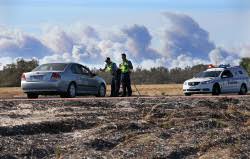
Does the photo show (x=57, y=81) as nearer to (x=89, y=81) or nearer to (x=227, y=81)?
(x=89, y=81)

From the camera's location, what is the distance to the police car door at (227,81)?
107 ft

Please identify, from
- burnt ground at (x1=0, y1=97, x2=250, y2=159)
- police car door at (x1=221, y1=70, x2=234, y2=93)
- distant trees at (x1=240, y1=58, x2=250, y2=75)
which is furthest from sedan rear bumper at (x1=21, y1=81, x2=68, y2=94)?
distant trees at (x1=240, y1=58, x2=250, y2=75)

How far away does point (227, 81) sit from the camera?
32.8 m

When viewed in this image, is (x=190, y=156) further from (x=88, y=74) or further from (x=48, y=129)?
(x=88, y=74)

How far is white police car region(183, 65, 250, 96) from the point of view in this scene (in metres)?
32.2

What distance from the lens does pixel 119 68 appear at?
2884 centimetres

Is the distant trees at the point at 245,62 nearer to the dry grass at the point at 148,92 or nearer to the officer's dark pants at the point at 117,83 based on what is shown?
the dry grass at the point at 148,92

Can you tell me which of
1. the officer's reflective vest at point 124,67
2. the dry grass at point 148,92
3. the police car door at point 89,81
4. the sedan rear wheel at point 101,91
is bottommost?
the dry grass at point 148,92

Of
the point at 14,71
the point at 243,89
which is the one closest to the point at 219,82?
the point at 243,89

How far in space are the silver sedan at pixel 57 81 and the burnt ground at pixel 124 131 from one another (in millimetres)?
6441

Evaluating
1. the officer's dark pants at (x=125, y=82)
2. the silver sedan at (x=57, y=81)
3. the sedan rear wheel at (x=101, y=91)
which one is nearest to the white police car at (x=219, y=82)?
the officer's dark pants at (x=125, y=82)

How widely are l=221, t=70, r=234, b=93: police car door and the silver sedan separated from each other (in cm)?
779

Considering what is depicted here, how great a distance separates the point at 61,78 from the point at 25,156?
14.9m

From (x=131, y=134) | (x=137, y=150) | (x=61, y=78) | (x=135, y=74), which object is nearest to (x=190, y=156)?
(x=137, y=150)
